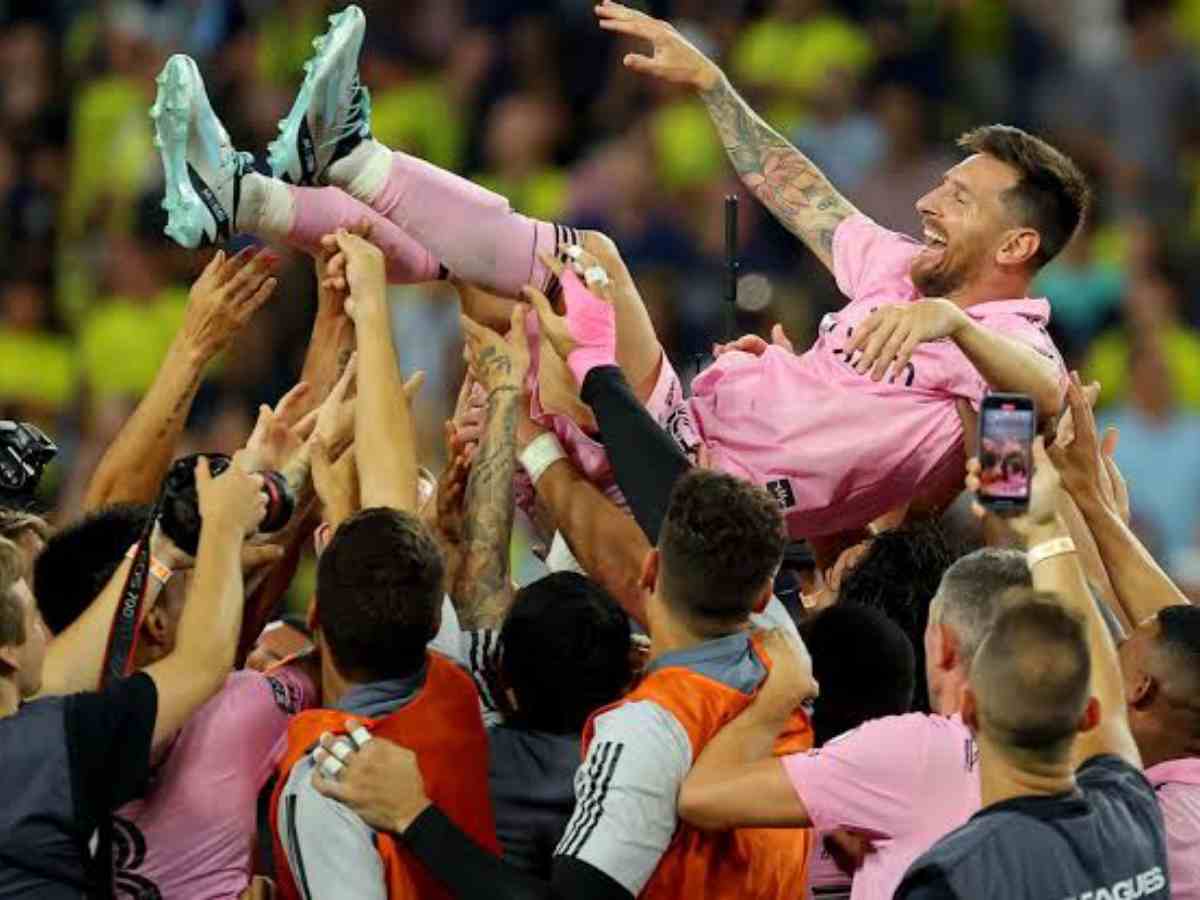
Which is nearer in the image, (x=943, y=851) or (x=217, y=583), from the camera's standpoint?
(x=943, y=851)

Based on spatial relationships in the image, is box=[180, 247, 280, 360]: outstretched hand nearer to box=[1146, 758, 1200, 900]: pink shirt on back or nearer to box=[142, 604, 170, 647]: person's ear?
box=[142, 604, 170, 647]: person's ear

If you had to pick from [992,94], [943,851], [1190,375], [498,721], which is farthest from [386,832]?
[992,94]

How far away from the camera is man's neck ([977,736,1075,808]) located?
371cm

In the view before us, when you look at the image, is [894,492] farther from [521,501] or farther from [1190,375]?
[1190,375]

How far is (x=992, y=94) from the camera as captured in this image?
10.0 meters

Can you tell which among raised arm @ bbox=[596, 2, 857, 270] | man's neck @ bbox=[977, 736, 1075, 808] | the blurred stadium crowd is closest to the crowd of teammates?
man's neck @ bbox=[977, 736, 1075, 808]

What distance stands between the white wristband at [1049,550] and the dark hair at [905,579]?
2.66 ft

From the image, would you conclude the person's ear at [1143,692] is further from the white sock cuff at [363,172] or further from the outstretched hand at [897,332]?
the white sock cuff at [363,172]

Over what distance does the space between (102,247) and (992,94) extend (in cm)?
350

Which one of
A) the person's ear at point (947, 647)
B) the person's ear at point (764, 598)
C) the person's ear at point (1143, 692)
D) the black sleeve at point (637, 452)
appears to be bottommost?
the person's ear at point (1143, 692)

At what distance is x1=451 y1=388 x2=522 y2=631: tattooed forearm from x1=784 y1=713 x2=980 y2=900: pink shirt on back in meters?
0.98

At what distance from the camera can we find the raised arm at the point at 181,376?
216 inches

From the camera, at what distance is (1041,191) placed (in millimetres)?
5348

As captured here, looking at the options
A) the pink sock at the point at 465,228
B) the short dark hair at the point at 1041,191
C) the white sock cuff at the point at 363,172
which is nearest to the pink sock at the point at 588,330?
the pink sock at the point at 465,228
